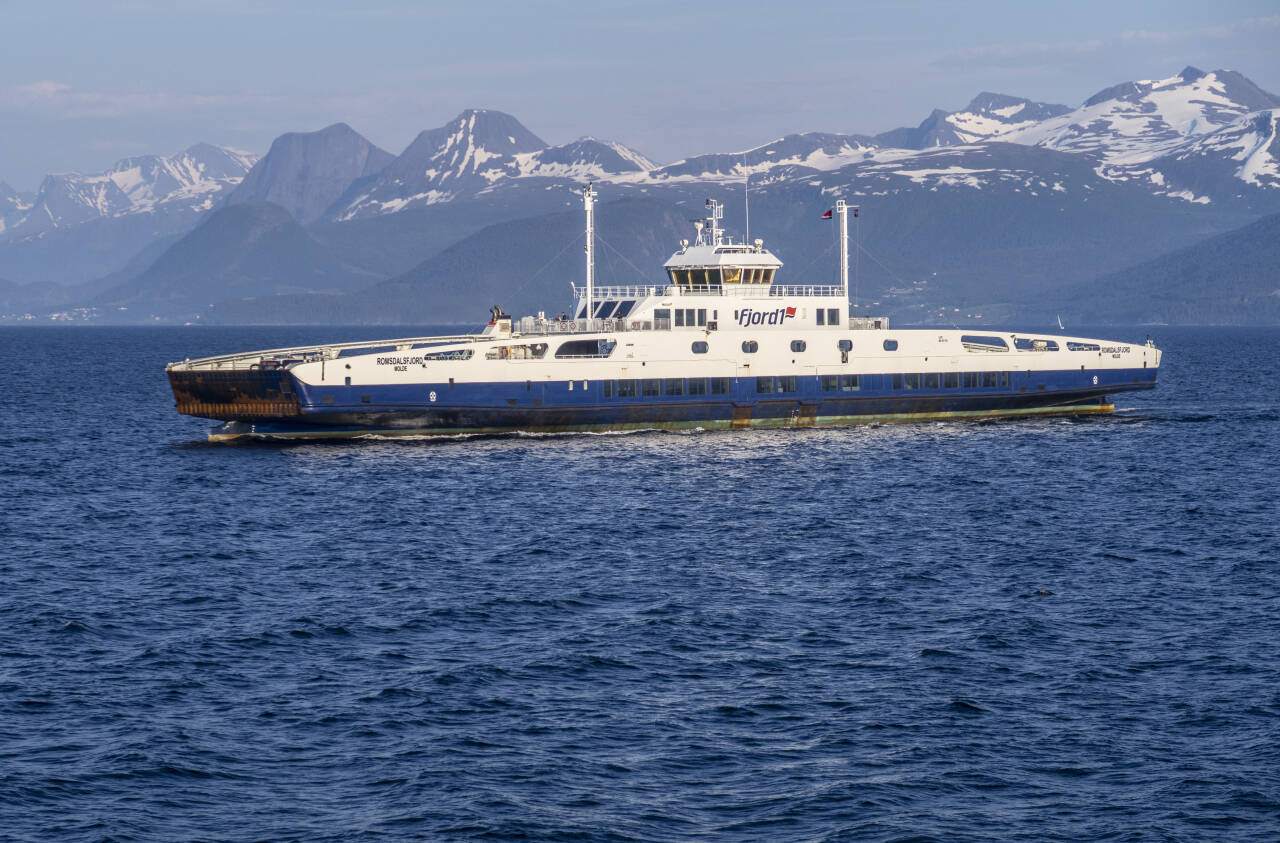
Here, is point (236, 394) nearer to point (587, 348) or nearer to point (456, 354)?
point (456, 354)

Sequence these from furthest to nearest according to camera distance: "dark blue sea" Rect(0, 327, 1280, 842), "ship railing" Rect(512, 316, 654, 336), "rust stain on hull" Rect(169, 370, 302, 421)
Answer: "ship railing" Rect(512, 316, 654, 336), "rust stain on hull" Rect(169, 370, 302, 421), "dark blue sea" Rect(0, 327, 1280, 842)

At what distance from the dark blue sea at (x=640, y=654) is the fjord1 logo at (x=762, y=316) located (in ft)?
55.6

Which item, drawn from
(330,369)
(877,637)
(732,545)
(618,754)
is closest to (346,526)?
(732,545)

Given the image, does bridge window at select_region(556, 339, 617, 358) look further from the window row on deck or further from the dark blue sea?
the dark blue sea

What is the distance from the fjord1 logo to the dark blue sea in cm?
1694

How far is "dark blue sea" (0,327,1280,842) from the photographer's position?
2798cm

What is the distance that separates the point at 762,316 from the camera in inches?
3438

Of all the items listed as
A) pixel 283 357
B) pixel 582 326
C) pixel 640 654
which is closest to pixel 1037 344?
pixel 582 326

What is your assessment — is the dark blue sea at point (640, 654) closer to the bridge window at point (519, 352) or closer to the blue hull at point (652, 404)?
the blue hull at point (652, 404)

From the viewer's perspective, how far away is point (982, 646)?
38500 mm

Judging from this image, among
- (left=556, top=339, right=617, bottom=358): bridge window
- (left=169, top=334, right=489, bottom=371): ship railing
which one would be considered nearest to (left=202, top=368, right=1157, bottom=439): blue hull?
(left=556, top=339, right=617, bottom=358): bridge window

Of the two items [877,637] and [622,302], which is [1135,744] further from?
[622,302]

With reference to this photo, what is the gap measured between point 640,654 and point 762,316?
51539 mm

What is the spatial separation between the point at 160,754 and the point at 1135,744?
21464 mm
